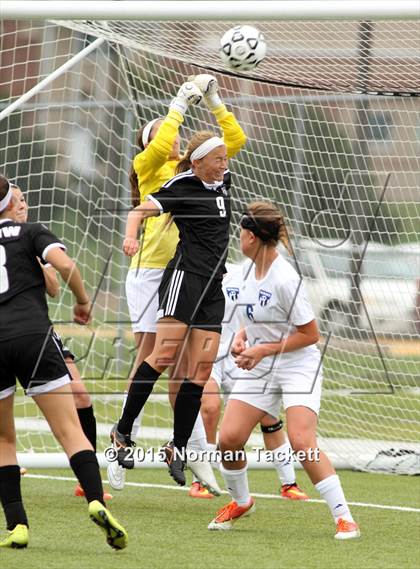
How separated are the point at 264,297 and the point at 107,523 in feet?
5.53

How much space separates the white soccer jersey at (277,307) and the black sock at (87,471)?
4.26 ft

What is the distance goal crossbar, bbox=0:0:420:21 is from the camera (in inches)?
270

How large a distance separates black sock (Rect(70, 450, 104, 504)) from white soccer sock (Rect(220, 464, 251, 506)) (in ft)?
3.61

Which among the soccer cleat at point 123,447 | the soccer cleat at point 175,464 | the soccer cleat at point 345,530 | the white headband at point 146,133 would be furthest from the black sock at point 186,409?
the white headband at point 146,133

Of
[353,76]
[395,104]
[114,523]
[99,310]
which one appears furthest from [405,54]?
[99,310]

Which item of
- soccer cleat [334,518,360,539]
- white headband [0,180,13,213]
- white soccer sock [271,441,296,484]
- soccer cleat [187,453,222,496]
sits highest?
white headband [0,180,13,213]

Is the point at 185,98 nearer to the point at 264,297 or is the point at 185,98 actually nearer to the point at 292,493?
the point at 264,297

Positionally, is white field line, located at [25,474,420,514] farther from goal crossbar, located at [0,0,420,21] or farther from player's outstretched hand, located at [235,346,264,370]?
goal crossbar, located at [0,0,420,21]

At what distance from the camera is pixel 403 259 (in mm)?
10438

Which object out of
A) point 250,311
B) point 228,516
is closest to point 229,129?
point 250,311

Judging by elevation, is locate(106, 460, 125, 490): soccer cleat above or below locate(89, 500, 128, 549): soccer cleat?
below

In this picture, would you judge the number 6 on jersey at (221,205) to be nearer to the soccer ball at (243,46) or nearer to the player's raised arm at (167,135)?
the player's raised arm at (167,135)

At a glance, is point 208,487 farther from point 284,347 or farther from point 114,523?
point 114,523

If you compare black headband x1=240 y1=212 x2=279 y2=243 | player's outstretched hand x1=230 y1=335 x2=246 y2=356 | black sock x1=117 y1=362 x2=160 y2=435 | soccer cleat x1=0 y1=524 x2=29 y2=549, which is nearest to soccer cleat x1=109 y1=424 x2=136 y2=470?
black sock x1=117 y1=362 x2=160 y2=435
